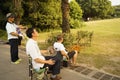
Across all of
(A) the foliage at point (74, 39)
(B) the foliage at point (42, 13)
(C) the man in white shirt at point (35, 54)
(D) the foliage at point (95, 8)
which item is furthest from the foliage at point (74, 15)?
(D) the foliage at point (95, 8)

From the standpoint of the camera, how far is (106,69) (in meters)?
7.88

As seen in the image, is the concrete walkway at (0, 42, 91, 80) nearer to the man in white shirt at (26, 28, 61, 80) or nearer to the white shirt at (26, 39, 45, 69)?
the man in white shirt at (26, 28, 61, 80)

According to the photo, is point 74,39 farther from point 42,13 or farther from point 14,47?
point 42,13

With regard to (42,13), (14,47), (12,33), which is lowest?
(14,47)

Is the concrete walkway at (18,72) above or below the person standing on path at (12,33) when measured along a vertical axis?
below

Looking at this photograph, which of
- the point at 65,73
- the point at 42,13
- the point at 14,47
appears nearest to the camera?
the point at 65,73

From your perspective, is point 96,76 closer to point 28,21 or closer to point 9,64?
point 9,64

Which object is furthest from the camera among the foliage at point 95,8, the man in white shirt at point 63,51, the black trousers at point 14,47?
the foliage at point 95,8

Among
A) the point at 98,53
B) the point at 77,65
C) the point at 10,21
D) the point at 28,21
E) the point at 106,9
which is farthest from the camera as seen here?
the point at 106,9

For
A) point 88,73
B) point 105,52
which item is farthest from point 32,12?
point 88,73

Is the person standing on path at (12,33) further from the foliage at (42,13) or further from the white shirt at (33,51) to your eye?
the foliage at (42,13)

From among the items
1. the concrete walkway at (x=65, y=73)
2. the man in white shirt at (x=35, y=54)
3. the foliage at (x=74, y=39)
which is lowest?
the concrete walkway at (x=65, y=73)

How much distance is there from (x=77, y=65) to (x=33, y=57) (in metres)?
3.38

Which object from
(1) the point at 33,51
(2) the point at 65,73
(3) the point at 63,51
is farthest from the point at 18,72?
(1) the point at 33,51
